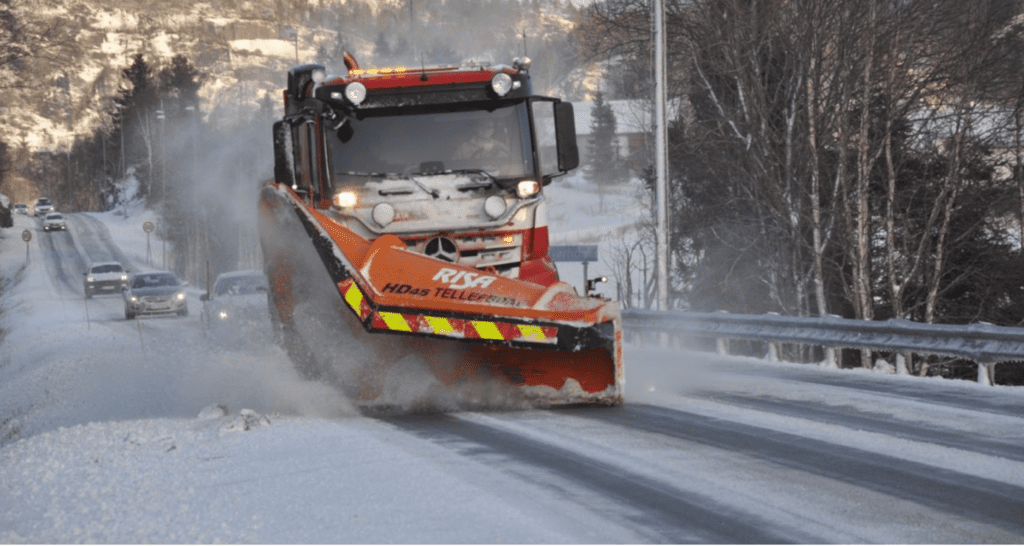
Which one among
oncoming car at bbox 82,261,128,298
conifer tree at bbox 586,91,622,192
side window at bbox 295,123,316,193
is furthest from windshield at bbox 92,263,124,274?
conifer tree at bbox 586,91,622,192

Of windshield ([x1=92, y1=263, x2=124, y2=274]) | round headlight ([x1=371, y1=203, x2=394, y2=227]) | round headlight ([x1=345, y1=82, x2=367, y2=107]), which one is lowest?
windshield ([x1=92, y1=263, x2=124, y2=274])

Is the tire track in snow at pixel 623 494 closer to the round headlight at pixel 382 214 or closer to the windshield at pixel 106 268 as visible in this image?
the round headlight at pixel 382 214

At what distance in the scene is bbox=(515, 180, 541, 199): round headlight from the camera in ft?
35.0

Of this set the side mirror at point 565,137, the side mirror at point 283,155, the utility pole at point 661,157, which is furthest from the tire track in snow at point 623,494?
the utility pole at point 661,157

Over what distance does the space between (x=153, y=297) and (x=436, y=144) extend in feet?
89.0

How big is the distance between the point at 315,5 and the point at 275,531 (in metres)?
179

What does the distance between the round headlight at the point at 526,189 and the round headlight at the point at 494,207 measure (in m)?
0.30

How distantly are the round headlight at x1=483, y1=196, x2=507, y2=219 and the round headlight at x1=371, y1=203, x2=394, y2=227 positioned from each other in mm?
833

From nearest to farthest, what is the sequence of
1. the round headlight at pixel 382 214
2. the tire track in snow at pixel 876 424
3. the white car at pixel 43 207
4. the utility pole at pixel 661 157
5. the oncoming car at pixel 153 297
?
the tire track in snow at pixel 876 424, the round headlight at pixel 382 214, the utility pole at pixel 661 157, the oncoming car at pixel 153 297, the white car at pixel 43 207

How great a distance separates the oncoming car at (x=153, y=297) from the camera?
117ft

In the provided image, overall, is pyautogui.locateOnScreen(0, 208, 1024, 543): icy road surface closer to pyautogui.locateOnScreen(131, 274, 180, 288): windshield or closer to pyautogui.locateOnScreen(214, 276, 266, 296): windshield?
pyautogui.locateOnScreen(214, 276, 266, 296): windshield

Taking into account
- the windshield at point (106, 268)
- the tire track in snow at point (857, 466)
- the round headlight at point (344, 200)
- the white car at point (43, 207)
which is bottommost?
the tire track in snow at point (857, 466)

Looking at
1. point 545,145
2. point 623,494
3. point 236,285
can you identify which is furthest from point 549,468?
point 236,285

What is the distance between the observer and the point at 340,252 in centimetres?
951
